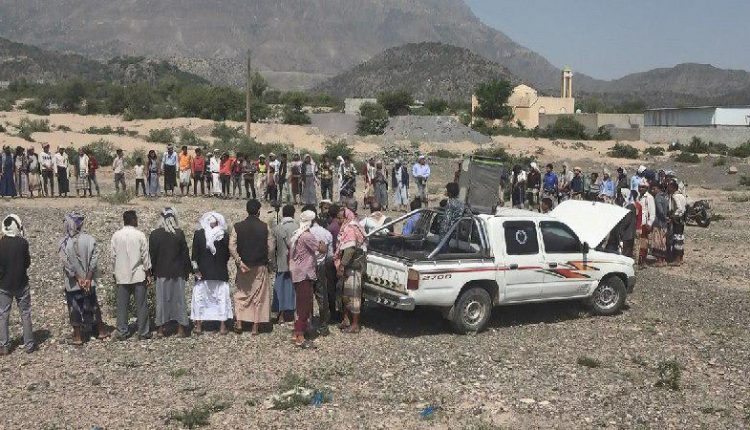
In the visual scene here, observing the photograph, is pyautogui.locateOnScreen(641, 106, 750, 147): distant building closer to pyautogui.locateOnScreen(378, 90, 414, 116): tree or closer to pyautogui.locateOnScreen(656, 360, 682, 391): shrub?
pyautogui.locateOnScreen(378, 90, 414, 116): tree

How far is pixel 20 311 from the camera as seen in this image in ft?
30.9

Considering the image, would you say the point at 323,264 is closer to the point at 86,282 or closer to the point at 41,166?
the point at 86,282

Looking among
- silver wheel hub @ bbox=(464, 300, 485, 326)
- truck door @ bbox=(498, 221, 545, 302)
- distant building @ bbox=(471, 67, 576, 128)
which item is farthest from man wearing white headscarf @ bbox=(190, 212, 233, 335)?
distant building @ bbox=(471, 67, 576, 128)

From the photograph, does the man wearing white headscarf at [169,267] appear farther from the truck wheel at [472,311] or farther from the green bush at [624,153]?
the green bush at [624,153]

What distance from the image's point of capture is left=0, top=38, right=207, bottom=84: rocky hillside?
132625 mm

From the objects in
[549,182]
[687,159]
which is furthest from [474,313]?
[687,159]

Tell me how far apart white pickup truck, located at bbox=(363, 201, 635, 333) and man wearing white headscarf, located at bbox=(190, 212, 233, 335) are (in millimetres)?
1833

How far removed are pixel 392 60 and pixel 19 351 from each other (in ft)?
526

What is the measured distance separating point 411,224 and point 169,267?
3749 mm

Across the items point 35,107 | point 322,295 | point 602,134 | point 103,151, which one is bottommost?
point 322,295

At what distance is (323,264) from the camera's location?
34.0ft

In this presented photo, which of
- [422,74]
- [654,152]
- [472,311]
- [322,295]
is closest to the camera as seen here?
[472,311]

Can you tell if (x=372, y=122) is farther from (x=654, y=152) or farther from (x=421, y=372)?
(x=421, y=372)

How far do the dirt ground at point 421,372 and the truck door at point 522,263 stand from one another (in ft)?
1.77
